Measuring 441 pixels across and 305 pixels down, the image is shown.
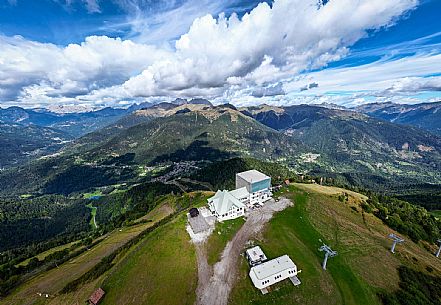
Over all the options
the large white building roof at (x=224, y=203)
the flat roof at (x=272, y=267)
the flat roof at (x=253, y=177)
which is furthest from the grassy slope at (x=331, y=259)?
the flat roof at (x=253, y=177)

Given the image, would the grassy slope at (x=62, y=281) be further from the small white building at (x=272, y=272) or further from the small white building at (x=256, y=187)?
the small white building at (x=256, y=187)

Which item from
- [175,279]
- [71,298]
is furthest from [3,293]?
[175,279]

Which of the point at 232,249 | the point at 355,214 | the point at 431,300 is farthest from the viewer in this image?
the point at 355,214

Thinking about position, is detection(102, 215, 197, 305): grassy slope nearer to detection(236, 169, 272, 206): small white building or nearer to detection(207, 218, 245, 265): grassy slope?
detection(207, 218, 245, 265): grassy slope

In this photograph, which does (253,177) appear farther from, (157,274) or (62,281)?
(62,281)

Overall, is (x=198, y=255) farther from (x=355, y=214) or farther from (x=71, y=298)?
(x=355, y=214)

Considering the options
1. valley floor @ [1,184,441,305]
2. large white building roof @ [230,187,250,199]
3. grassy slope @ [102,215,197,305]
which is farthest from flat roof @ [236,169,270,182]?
grassy slope @ [102,215,197,305]
